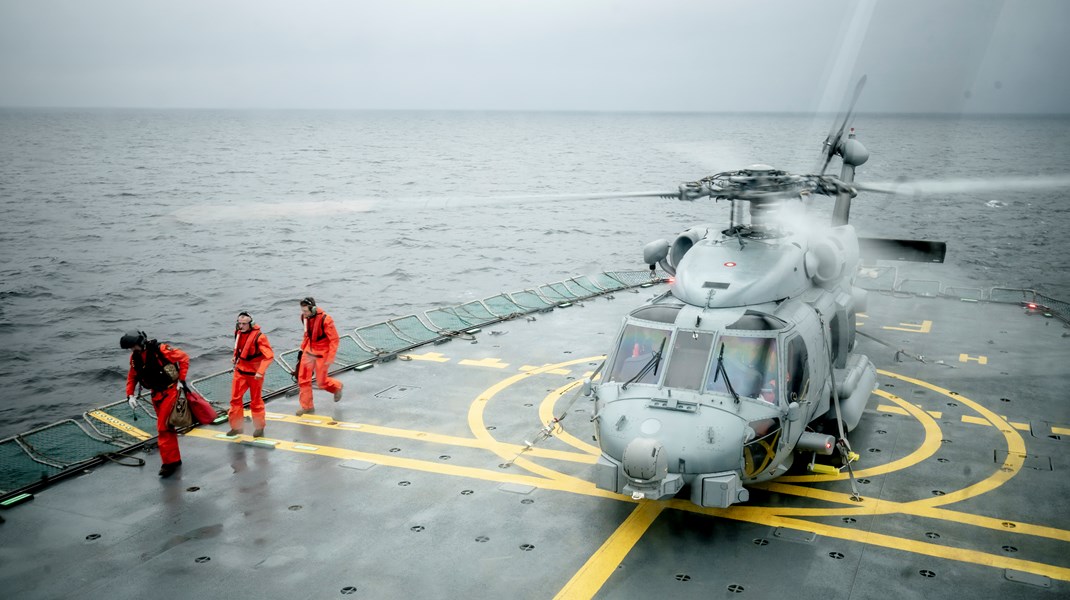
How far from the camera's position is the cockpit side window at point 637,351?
9.14 meters

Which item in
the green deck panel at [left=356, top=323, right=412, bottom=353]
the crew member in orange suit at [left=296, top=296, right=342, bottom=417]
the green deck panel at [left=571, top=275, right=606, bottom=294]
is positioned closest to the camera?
the crew member in orange suit at [left=296, top=296, right=342, bottom=417]

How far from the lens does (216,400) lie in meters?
12.5

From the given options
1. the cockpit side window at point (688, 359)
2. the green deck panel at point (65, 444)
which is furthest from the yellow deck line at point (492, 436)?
the green deck panel at point (65, 444)

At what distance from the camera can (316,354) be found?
12.3 meters

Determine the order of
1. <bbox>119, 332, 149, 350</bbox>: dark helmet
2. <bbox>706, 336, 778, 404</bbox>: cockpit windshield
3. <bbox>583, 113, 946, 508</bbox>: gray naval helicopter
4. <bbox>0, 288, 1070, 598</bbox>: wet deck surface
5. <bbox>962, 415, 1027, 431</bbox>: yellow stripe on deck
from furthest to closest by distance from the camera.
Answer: <bbox>962, 415, 1027, 431</bbox>: yellow stripe on deck, <bbox>119, 332, 149, 350</bbox>: dark helmet, <bbox>706, 336, 778, 404</bbox>: cockpit windshield, <bbox>583, 113, 946, 508</bbox>: gray naval helicopter, <bbox>0, 288, 1070, 598</bbox>: wet deck surface

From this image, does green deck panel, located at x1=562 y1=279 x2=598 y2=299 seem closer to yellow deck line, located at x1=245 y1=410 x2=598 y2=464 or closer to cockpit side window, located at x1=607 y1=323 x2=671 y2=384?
yellow deck line, located at x1=245 y1=410 x2=598 y2=464

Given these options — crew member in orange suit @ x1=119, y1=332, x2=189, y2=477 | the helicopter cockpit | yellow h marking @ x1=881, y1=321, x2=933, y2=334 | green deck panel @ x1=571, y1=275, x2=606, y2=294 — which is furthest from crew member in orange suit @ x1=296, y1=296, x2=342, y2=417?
yellow h marking @ x1=881, y1=321, x2=933, y2=334

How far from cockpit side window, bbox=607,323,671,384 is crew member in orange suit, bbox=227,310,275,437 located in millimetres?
4970

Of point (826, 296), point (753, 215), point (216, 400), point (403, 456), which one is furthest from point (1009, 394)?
point (216, 400)

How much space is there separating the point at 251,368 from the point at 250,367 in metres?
0.02

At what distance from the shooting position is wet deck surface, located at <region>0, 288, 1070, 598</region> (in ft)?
24.9

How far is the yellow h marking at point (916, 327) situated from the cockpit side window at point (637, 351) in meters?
9.94

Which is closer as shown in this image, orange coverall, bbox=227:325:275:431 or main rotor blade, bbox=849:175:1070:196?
main rotor blade, bbox=849:175:1070:196

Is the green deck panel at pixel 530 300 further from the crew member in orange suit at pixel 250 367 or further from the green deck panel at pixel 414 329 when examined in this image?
the crew member in orange suit at pixel 250 367
